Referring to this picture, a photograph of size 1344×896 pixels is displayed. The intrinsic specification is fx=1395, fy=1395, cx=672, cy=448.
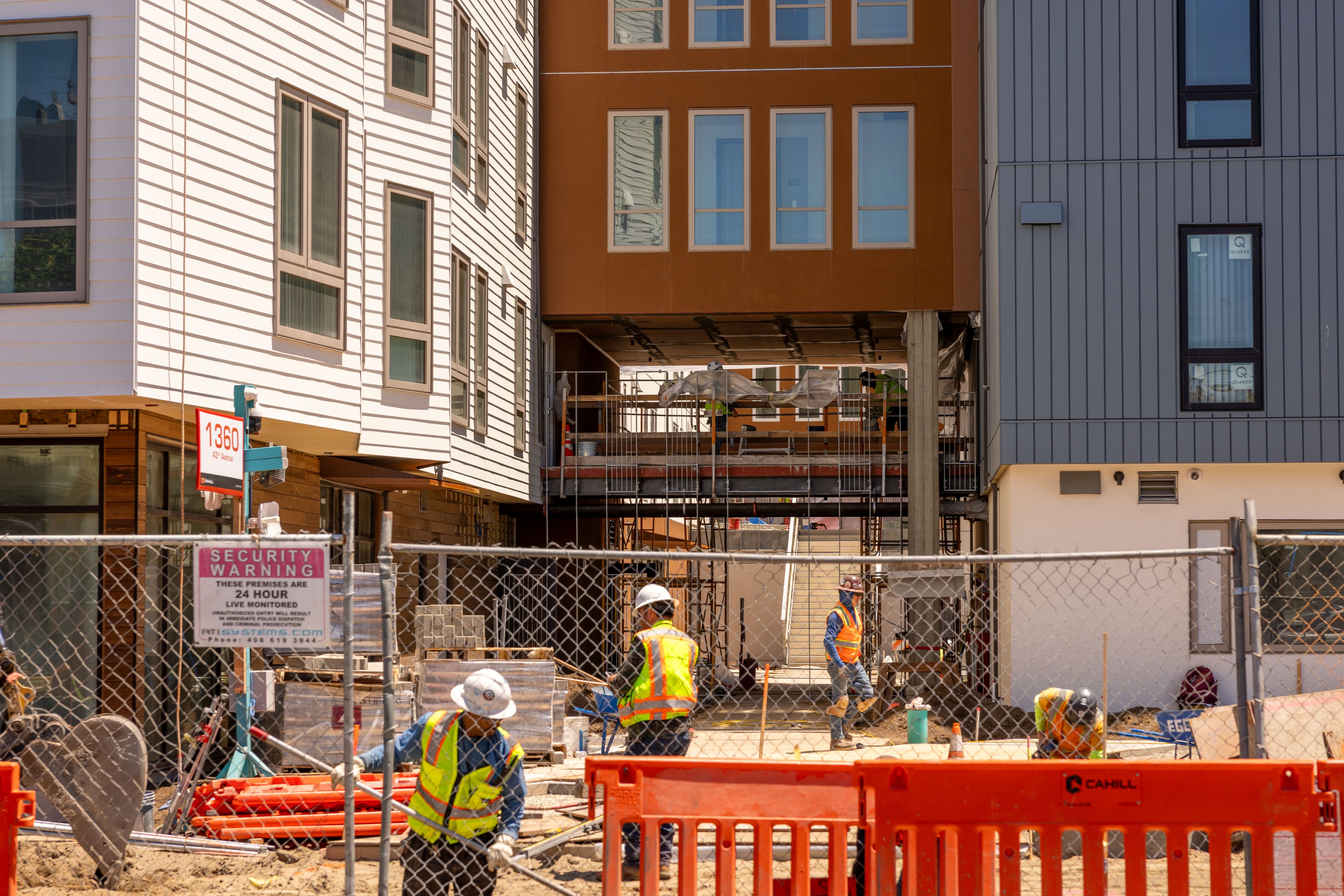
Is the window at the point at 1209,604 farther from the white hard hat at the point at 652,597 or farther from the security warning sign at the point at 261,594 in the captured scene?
the security warning sign at the point at 261,594

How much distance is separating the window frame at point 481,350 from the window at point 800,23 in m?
6.85

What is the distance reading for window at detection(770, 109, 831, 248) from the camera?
889 inches

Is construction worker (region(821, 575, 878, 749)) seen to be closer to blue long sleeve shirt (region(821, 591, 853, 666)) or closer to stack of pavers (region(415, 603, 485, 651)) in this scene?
blue long sleeve shirt (region(821, 591, 853, 666))

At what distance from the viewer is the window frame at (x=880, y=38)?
73.8 ft

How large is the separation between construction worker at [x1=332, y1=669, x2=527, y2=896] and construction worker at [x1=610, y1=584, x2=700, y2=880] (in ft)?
7.70

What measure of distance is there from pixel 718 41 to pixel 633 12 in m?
1.50

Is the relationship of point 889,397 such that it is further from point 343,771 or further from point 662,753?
point 343,771

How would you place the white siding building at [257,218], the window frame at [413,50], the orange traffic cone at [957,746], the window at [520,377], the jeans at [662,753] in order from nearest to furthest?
1. the jeans at [662,753]
2. the orange traffic cone at [957,746]
3. the white siding building at [257,218]
4. the window frame at [413,50]
5. the window at [520,377]

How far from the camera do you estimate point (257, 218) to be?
523 inches

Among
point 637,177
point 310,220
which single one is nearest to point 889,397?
point 637,177

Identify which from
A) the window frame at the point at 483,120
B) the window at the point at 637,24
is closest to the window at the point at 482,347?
the window frame at the point at 483,120

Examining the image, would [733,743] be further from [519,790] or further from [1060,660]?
[519,790]

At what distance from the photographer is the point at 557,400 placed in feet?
78.4

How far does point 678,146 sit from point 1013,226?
6.62 meters
